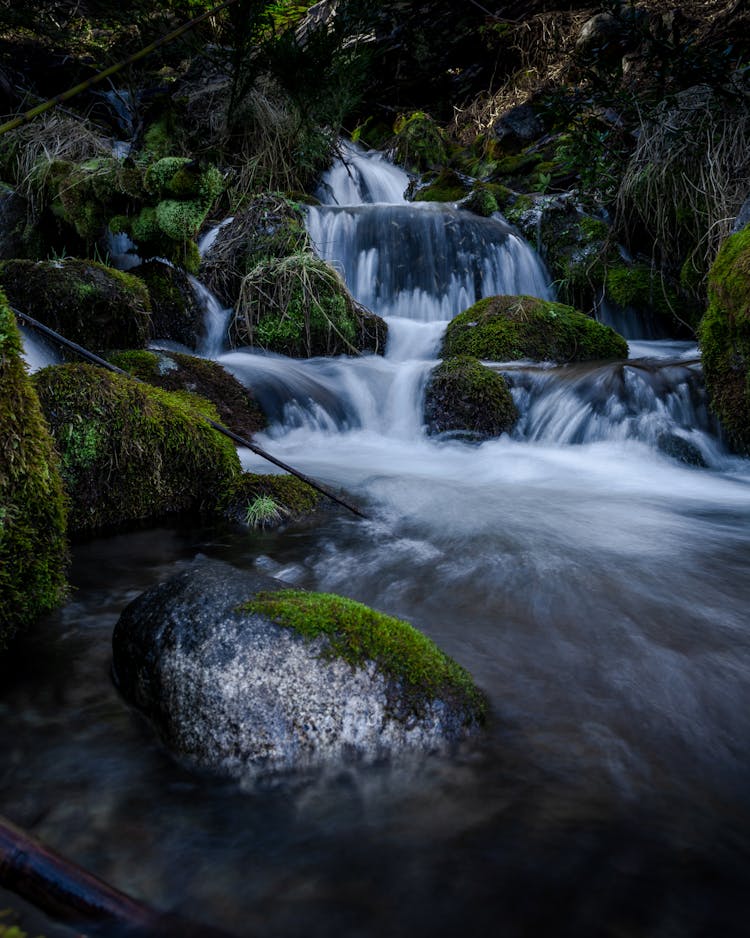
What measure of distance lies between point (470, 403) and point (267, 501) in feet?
10.4

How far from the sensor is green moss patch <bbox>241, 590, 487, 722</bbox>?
6.29ft

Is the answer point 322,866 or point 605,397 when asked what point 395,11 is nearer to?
point 605,397

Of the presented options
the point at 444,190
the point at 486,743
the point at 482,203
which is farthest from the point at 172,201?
the point at 444,190

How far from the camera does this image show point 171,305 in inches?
281

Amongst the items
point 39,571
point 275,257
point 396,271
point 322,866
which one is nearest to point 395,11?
point 396,271

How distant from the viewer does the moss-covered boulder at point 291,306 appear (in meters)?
7.52

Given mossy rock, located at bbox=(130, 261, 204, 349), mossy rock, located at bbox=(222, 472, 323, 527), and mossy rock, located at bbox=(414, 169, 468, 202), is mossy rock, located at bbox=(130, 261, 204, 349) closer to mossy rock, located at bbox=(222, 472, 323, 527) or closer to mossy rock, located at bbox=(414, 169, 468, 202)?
mossy rock, located at bbox=(222, 472, 323, 527)

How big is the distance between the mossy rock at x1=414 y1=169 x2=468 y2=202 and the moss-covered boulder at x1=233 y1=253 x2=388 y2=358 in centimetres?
545

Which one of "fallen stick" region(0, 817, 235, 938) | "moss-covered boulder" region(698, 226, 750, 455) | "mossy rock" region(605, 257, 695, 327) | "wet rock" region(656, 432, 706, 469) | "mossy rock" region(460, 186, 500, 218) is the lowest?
"fallen stick" region(0, 817, 235, 938)

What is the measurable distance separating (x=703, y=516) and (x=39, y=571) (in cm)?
423

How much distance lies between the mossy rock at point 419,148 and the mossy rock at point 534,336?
8.00 meters

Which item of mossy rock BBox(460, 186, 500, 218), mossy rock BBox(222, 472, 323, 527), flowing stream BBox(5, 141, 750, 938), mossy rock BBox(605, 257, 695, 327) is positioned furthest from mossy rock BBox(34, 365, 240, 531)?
mossy rock BBox(460, 186, 500, 218)

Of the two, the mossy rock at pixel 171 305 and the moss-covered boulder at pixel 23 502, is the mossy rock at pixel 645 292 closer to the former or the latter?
the mossy rock at pixel 171 305

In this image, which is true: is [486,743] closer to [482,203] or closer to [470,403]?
[470,403]
